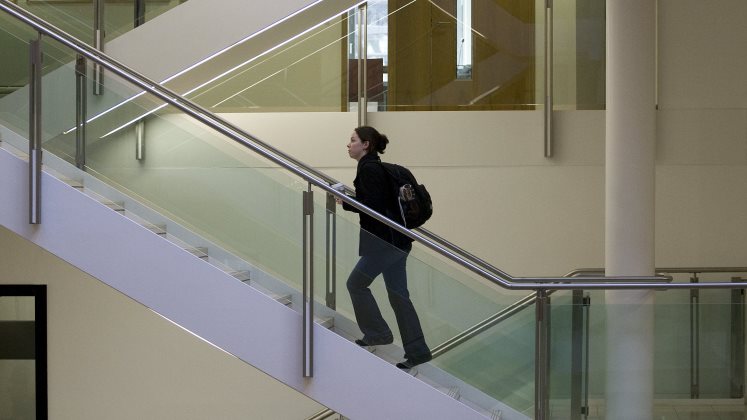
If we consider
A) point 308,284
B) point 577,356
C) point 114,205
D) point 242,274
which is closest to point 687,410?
point 577,356

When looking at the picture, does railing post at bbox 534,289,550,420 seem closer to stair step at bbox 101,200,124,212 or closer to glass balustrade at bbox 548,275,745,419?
glass balustrade at bbox 548,275,745,419

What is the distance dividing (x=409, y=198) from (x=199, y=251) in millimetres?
1177

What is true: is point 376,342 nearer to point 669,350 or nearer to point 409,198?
point 409,198

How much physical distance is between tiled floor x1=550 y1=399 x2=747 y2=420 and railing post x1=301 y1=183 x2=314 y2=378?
4.22ft

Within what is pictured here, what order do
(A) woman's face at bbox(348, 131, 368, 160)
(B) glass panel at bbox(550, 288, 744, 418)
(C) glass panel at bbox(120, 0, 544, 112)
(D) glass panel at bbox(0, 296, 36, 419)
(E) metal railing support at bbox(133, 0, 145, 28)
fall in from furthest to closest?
(D) glass panel at bbox(0, 296, 36, 419) → (C) glass panel at bbox(120, 0, 544, 112) → (E) metal railing support at bbox(133, 0, 145, 28) → (A) woman's face at bbox(348, 131, 368, 160) → (B) glass panel at bbox(550, 288, 744, 418)

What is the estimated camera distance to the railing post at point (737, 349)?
550 centimetres

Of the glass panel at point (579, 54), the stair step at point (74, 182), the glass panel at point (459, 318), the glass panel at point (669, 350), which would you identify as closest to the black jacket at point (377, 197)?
the glass panel at point (459, 318)

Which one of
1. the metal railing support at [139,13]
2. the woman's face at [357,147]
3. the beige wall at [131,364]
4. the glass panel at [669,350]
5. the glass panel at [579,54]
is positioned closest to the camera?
the glass panel at [669,350]

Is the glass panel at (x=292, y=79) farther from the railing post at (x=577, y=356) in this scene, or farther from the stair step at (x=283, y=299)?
the railing post at (x=577, y=356)

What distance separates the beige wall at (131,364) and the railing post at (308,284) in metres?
4.41

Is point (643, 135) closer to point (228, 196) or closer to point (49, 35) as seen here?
point (228, 196)

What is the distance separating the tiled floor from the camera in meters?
5.46

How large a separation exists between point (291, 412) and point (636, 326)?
5080 mm

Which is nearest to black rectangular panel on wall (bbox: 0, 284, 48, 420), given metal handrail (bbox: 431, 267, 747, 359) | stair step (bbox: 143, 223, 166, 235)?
stair step (bbox: 143, 223, 166, 235)
